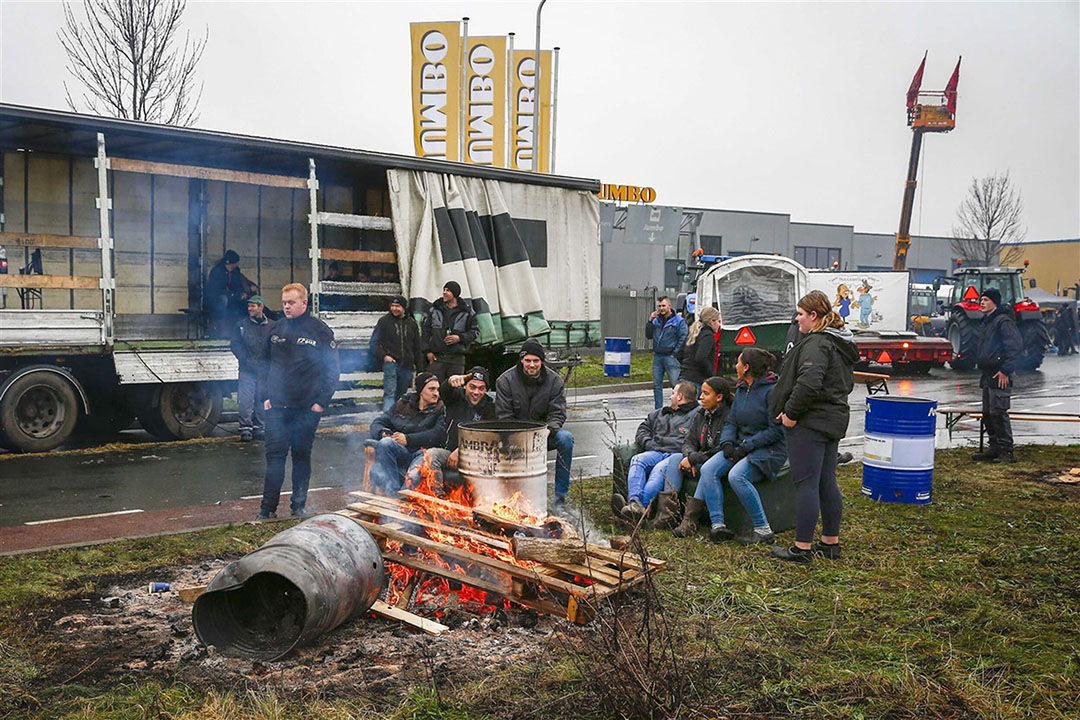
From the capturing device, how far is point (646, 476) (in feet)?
24.7

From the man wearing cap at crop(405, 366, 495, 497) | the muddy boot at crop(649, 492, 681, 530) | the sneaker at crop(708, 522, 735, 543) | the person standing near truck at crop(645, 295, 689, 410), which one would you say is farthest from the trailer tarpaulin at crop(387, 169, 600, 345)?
the sneaker at crop(708, 522, 735, 543)

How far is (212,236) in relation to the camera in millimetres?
14070

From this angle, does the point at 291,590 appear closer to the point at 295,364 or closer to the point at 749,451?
the point at 295,364

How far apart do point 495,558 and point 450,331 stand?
6955 mm

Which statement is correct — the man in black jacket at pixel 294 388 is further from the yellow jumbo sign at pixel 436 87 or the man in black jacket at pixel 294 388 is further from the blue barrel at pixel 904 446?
the yellow jumbo sign at pixel 436 87

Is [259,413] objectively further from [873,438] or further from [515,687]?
[515,687]

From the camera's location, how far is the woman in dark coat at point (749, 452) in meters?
6.76

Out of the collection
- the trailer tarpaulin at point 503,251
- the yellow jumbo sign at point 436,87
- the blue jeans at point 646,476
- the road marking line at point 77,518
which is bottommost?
the road marking line at point 77,518

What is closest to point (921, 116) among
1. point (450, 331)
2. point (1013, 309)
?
point (1013, 309)

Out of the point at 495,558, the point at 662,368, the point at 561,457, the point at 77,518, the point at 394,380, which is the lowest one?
the point at 77,518

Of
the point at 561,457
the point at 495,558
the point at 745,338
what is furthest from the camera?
the point at 745,338

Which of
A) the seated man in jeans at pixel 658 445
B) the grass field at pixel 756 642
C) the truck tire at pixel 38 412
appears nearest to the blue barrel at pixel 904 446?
the grass field at pixel 756 642

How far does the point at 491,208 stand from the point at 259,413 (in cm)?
482

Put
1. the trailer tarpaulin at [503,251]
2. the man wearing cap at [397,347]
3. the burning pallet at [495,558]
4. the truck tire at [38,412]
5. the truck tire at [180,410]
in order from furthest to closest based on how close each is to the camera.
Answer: the trailer tarpaulin at [503,251], the man wearing cap at [397,347], the truck tire at [180,410], the truck tire at [38,412], the burning pallet at [495,558]
